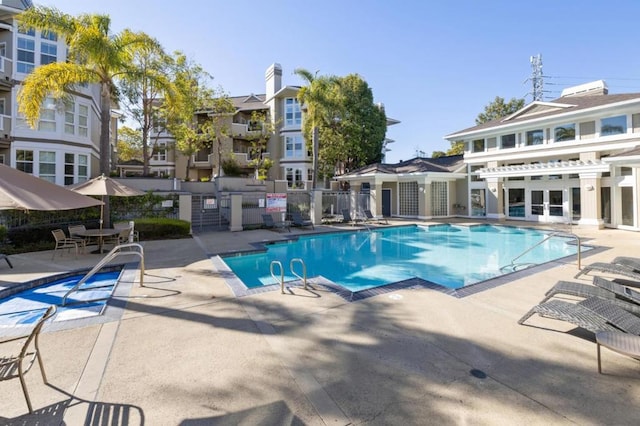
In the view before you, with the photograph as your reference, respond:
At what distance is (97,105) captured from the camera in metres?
21.1

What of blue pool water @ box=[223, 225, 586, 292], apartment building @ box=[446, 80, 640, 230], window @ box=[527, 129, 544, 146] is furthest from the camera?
window @ box=[527, 129, 544, 146]

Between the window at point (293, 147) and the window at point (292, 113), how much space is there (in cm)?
138

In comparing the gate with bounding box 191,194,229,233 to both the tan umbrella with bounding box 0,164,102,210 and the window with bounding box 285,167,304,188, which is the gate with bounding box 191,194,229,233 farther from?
the window with bounding box 285,167,304,188

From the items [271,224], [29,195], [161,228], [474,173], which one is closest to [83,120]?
[161,228]

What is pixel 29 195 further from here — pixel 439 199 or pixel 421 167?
pixel 439 199

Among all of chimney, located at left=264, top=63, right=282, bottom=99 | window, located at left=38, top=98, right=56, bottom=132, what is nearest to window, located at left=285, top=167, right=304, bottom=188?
chimney, located at left=264, top=63, right=282, bottom=99

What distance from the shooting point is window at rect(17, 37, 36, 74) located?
16.5 meters

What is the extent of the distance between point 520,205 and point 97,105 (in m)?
30.9

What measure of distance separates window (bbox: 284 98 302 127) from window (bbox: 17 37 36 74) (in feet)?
61.3

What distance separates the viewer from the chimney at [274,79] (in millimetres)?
31047

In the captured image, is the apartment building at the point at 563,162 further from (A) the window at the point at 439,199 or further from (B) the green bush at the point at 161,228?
(B) the green bush at the point at 161,228

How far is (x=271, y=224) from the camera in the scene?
55.5 ft

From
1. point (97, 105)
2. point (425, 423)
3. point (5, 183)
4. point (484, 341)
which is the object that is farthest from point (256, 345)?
point (97, 105)

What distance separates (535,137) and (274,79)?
2372 cm
